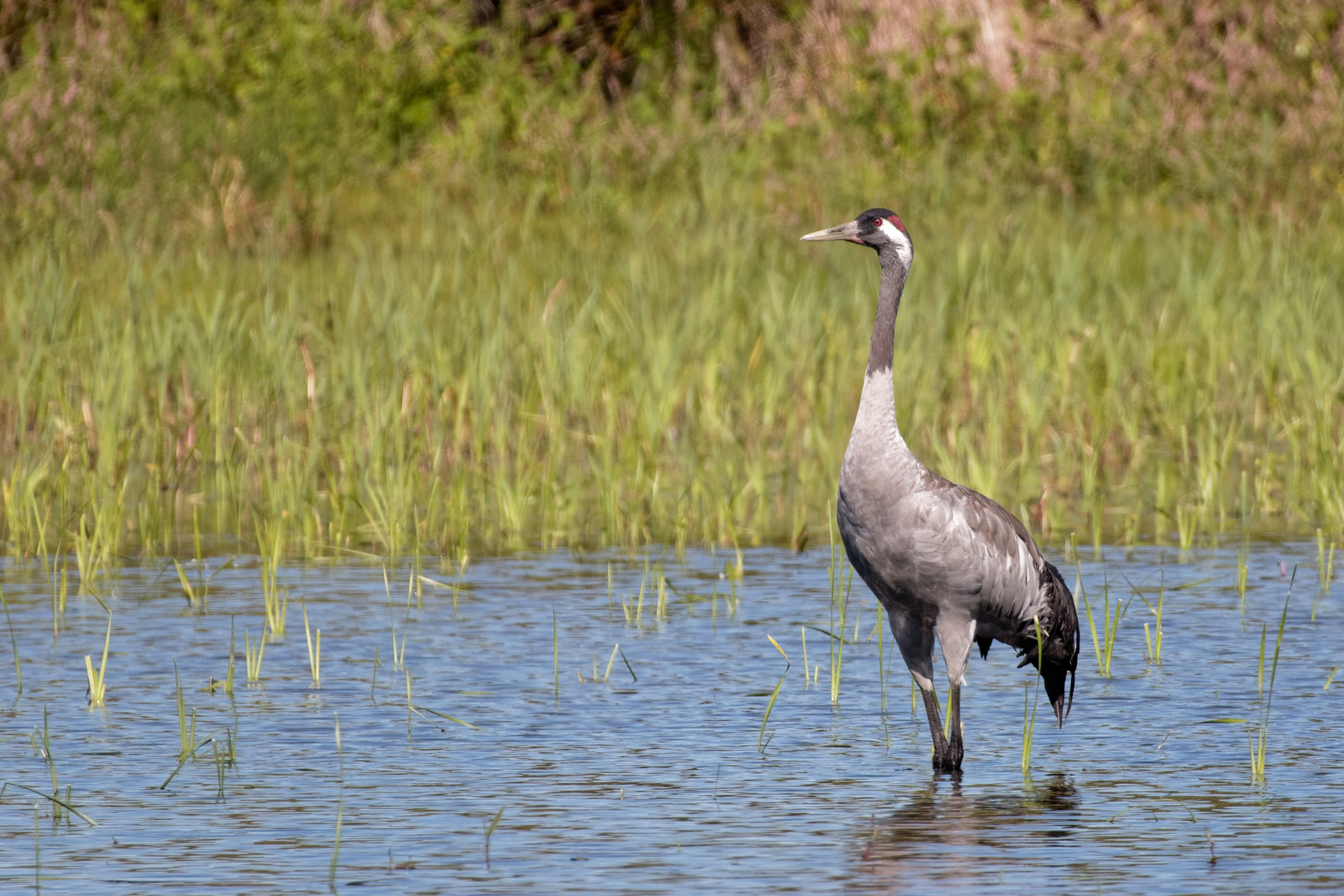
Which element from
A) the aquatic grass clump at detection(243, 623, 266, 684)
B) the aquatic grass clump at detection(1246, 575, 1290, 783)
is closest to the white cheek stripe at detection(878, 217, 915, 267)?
the aquatic grass clump at detection(1246, 575, 1290, 783)

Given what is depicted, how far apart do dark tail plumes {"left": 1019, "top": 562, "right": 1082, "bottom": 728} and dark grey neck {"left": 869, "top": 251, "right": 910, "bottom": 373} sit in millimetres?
788

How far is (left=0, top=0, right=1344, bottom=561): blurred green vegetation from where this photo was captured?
31.9 feet

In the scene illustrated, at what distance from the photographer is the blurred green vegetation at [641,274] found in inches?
382

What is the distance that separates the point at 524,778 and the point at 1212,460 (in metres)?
4.55

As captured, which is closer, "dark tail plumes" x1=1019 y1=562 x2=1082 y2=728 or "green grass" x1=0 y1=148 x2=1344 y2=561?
"dark tail plumes" x1=1019 y1=562 x2=1082 y2=728

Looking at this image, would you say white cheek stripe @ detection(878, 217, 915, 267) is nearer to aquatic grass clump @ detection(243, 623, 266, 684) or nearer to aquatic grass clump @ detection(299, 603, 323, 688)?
aquatic grass clump @ detection(299, 603, 323, 688)

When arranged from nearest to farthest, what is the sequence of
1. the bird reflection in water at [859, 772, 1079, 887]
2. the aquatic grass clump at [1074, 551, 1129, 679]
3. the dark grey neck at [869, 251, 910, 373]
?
the bird reflection in water at [859, 772, 1079, 887] → the dark grey neck at [869, 251, 910, 373] → the aquatic grass clump at [1074, 551, 1129, 679]

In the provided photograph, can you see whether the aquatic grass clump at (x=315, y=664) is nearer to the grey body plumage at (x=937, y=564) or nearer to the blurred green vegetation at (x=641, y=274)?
the blurred green vegetation at (x=641, y=274)

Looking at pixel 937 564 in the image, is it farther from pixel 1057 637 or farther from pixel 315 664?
pixel 315 664

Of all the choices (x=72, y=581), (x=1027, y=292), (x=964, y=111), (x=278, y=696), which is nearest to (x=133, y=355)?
(x=72, y=581)

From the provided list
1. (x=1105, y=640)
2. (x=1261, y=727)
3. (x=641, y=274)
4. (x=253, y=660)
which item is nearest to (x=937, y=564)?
(x=1261, y=727)

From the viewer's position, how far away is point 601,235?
15.1 metres

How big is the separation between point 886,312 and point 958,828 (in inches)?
71.7

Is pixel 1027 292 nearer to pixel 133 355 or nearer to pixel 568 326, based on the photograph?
pixel 568 326
